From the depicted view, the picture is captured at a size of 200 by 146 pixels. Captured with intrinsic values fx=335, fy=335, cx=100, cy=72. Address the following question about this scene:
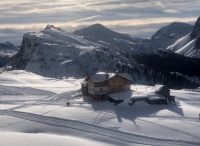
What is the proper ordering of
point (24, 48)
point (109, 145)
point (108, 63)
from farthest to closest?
point (24, 48) < point (108, 63) < point (109, 145)

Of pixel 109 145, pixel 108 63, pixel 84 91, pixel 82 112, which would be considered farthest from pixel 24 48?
pixel 109 145

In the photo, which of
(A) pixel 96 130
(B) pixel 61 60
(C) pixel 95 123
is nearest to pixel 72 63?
(B) pixel 61 60

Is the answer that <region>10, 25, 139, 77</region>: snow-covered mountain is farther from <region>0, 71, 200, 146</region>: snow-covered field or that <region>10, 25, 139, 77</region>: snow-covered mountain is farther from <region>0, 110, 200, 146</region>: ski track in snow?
<region>0, 110, 200, 146</region>: ski track in snow

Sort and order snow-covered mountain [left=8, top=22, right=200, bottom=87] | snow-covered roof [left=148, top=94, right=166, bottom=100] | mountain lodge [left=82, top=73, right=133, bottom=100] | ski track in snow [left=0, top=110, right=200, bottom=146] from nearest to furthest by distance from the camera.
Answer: ski track in snow [left=0, top=110, right=200, bottom=146], snow-covered roof [left=148, top=94, right=166, bottom=100], mountain lodge [left=82, top=73, right=133, bottom=100], snow-covered mountain [left=8, top=22, right=200, bottom=87]

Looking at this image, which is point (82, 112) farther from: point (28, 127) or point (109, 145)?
point (109, 145)

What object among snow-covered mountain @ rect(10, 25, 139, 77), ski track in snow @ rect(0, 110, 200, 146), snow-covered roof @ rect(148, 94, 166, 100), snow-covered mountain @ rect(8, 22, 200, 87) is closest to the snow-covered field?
ski track in snow @ rect(0, 110, 200, 146)

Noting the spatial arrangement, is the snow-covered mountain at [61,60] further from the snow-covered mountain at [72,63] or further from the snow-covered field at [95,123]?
the snow-covered field at [95,123]

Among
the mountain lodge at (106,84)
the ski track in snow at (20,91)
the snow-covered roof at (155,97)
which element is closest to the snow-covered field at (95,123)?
the snow-covered roof at (155,97)

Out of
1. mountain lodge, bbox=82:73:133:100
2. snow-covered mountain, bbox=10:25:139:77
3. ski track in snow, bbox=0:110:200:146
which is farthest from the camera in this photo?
snow-covered mountain, bbox=10:25:139:77
